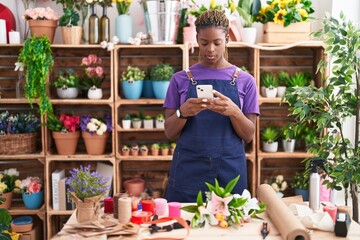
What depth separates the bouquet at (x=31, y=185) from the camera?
3.70 meters

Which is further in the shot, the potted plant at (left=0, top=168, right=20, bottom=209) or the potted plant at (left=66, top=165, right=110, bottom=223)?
the potted plant at (left=0, top=168, right=20, bottom=209)

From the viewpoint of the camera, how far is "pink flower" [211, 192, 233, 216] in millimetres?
1804

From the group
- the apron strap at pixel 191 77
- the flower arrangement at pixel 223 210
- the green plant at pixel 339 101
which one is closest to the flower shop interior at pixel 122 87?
the green plant at pixel 339 101

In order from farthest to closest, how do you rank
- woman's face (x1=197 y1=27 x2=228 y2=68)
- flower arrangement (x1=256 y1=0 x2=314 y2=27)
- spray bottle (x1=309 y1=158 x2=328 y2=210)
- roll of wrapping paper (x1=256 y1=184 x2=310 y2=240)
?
flower arrangement (x1=256 y1=0 x2=314 y2=27), woman's face (x1=197 y1=27 x2=228 y2=68), spray bottle (x1=309 y1=158 x2=328 y2=210), roll of wrapping paper (x1=256 y1=184 x2=310 y2=240)

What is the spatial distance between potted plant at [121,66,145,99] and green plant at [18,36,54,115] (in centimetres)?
56

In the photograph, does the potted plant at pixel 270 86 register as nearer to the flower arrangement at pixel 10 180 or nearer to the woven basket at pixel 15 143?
the woven basket at pixel 15 143

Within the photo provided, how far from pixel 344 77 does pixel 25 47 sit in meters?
2.21

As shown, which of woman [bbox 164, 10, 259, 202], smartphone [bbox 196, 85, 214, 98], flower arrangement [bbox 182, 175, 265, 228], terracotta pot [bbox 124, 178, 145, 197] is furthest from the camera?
terracotta pot [bbox 124, 178, 145, 197]

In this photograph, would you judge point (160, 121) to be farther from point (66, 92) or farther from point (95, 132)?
point (66, 92)

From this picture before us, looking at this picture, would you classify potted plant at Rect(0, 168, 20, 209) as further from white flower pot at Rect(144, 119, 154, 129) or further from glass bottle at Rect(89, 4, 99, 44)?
glass bottle at Rect(89, 4, 99, 44)

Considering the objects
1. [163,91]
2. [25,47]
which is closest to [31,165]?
[25,47]

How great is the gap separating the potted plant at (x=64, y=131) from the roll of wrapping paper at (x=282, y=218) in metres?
1.97

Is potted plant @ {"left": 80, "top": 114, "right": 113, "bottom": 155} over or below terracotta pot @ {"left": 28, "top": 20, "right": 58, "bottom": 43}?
below

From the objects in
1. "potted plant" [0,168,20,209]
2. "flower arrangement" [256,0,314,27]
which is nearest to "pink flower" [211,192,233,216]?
"flower arrangement" [256,0,314,27]
